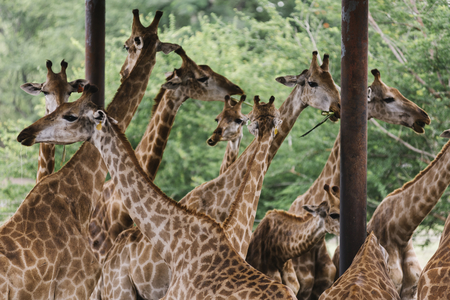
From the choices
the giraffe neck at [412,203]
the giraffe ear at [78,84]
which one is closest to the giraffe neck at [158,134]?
the giraffe ear at [78,84]

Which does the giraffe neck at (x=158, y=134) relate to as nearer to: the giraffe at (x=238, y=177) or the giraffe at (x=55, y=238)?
the giraffe at (x=238, y=177)

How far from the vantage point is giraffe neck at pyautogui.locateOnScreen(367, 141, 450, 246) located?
4.10 meters

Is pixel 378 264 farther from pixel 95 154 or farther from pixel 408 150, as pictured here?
pixel 408 150

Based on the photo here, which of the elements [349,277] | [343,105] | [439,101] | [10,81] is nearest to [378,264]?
[349,277]

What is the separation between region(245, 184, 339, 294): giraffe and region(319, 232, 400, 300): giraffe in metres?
0.82

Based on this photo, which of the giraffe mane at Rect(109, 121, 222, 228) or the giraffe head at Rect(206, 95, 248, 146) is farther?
the giraffe head at Rect(206, 95, 248, 146)

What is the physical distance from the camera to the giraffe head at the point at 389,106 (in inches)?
193

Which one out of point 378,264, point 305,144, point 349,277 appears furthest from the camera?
point 305,144

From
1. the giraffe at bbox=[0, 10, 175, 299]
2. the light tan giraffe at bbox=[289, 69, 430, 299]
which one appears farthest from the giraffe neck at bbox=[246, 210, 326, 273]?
the giraffe at bbox=[0, 10, 175, 299]

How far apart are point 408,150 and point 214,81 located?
19.0ft

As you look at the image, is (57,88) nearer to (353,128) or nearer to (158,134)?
(158,134)

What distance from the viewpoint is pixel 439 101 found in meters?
9.14

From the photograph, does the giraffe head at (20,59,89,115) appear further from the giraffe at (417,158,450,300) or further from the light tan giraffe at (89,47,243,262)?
the giraffe at (417,158,450,300)

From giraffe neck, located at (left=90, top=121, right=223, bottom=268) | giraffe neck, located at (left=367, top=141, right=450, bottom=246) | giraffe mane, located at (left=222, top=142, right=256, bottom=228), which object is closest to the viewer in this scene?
giraffe neck, located at (left=90, top=121, right=223, bottom=268)
